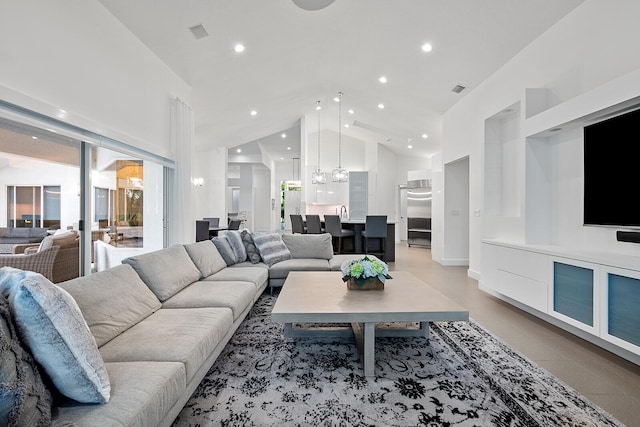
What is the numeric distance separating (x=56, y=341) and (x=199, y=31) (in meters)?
3.98

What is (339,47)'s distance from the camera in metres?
5.12

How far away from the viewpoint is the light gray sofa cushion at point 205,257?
344cm

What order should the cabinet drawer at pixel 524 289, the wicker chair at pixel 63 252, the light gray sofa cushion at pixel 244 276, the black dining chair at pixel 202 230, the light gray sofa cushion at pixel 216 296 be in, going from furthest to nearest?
the black dining chair at pixel 202 230
the light gray sofa cushion at pixel 244 276
the cabinet drawer at pixel 524 289
the wicker chair at pixel 63 252
the light gray sofa cushion at pixel 216 296

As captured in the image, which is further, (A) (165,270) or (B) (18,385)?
(A) (165,270)

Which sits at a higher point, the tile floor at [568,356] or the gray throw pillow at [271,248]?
the gray throw pillow at [271,248]

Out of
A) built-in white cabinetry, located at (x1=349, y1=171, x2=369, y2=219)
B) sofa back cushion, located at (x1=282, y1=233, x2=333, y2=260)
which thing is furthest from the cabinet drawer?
built-in white cabinetry, located at (x1=349, y1=171, x2=369, y2=219)

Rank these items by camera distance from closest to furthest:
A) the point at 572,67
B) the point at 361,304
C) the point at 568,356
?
A: the point at 361,304 < the point at 568,356 < the point at 572,67

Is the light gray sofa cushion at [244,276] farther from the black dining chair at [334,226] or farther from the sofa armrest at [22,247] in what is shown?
the black dining chair at [334,226]

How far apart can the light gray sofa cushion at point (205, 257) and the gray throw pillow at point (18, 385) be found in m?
2.27

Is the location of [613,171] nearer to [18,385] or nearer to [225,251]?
[18,385]

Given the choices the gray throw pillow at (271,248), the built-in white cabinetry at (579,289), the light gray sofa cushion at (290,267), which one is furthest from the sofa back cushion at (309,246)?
the built-in white cabinetry at (579,289)

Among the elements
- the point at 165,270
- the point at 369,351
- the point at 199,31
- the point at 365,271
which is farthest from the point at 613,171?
the point at 199,31

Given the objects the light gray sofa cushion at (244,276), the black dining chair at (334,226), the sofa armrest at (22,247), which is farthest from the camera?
the black dining chair at (334,226)

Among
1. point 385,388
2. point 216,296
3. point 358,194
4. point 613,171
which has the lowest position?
point 385,388
